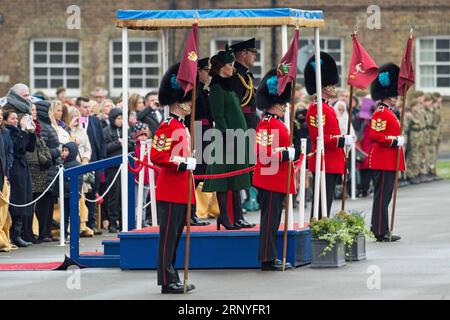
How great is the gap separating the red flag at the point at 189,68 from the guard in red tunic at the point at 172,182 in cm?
19

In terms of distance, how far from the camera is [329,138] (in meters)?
17.7

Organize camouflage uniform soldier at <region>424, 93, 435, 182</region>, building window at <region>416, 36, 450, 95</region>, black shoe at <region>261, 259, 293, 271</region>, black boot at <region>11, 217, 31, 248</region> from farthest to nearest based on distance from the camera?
building window at <region>416, 36, 450, 95</region>, camouflage uniform soldier at <region>424, 93, 435, 182</region>, black boot at <region>11, 217, 31, 248</region>, black shoe at <region>261, 259, 293, 271</region>

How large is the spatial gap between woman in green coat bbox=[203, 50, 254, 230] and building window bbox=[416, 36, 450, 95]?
83.4ft

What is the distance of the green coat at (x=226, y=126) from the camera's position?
54.2ft

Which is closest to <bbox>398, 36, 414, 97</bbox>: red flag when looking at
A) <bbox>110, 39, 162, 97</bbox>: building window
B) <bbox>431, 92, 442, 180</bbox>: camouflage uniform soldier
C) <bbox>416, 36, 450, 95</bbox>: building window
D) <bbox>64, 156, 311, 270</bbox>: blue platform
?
<bbox>64, 156, 311, 270</bbox>: blue platform

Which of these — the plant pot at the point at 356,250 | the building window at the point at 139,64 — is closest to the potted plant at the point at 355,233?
the plant pot at the point at 356,250

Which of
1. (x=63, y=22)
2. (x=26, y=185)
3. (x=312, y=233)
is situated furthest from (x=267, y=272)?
(x=63, y=22)

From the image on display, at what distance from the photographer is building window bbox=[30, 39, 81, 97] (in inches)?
1625

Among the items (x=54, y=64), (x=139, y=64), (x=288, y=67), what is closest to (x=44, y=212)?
(x=288, y=67)

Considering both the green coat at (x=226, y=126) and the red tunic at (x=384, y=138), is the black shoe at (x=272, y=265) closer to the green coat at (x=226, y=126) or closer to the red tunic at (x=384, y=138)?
the green coat at (x=226, y=126)

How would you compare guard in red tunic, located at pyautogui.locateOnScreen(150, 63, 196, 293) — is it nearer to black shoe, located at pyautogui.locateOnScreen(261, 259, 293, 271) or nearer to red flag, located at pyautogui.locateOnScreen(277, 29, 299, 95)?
red flag, located at pyautogui.locateOnScreen(277, 29, 299, 95)

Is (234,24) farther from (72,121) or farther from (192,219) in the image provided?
(72,121)

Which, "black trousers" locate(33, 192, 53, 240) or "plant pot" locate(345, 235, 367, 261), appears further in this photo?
"black trousers" locate(33, 192, 53, 240)

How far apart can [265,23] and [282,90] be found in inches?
33.3
